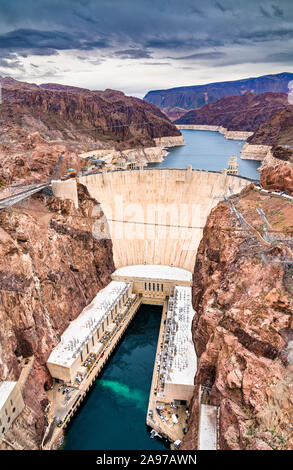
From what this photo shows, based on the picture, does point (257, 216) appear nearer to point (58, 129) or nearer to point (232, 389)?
point (232, 389)

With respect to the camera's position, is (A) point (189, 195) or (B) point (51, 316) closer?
(B) point (51, 316)

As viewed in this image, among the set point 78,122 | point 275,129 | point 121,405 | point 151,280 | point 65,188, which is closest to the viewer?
point 121,405

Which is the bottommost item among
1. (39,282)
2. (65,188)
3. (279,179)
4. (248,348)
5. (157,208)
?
(39,282)

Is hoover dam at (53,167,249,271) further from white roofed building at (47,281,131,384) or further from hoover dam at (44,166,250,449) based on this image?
white roofed building at (47,281,131,384)

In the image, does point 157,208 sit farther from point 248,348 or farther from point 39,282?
point 248,348

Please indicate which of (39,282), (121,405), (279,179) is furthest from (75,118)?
(121,405)

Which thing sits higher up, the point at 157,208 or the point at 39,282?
the point at 157,208

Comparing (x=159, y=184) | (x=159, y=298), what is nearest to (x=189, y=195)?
(x=159, y=184)
